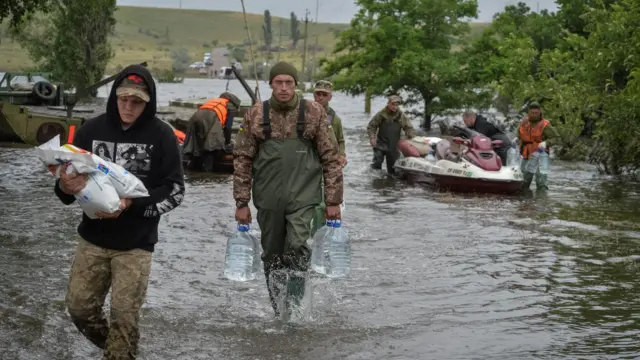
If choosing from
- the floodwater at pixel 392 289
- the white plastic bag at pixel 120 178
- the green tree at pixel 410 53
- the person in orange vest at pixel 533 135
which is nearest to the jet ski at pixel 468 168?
the person in orange vest at pixel 533 135

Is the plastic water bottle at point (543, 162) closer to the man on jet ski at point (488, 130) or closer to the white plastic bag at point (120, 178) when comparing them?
the man on jet ski at point (488, 130)

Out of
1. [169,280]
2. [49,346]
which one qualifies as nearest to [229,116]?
[169,280]

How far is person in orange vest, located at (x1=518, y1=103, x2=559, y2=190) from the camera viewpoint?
18.9 m

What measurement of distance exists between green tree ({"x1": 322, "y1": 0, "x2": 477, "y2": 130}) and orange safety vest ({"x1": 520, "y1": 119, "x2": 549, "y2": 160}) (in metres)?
21.6

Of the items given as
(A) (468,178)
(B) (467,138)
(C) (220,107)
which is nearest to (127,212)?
(A) (468,178)

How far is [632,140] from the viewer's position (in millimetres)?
21734

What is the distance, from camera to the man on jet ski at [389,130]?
66.7 feet

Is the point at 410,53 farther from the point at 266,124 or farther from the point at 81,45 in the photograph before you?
the point at 266,124

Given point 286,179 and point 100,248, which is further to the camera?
point 286,179

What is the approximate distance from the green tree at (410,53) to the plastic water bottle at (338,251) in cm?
3280

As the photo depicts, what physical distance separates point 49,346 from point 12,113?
1808 centimetres

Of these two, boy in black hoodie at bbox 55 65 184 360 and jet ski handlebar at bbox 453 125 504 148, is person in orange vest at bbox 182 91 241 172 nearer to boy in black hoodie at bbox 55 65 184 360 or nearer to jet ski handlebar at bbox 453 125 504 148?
jet ski handlebar at bbox 453 125 504 148

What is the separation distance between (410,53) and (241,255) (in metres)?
33.2

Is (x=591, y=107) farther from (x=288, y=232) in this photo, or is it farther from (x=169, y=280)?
(x=288, y=232)
